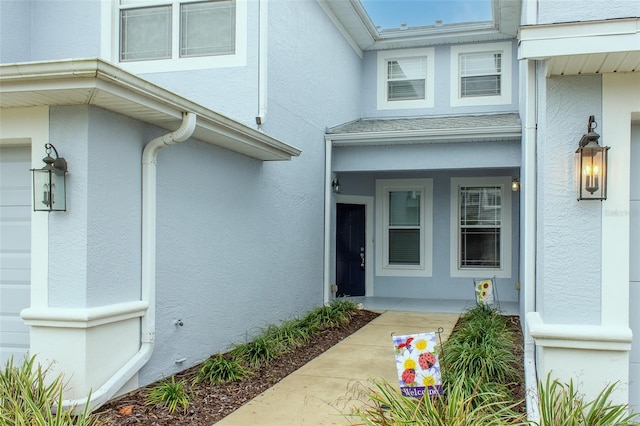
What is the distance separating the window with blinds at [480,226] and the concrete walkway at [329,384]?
3711 mm

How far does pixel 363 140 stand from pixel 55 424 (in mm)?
7837

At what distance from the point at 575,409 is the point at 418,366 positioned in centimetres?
126

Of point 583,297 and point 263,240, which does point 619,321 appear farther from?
point 263,240

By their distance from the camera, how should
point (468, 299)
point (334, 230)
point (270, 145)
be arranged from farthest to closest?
1. point (468, 299)
2. point (334, 230)
3. point (270, 145)

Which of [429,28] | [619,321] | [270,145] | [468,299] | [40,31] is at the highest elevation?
[429,28]

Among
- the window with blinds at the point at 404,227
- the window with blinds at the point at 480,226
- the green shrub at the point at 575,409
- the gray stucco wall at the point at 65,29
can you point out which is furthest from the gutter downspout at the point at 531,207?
the window with blinds at the point at 404,227

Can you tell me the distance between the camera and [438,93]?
1280 centimetres

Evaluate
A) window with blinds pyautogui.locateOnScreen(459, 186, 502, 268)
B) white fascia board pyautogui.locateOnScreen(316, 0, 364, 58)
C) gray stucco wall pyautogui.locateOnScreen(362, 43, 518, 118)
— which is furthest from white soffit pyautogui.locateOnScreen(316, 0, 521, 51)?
window with blinds pyautogui.locateOnScreen(459, 186, 502, 268)

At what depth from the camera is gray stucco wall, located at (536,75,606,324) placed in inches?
Result: 165

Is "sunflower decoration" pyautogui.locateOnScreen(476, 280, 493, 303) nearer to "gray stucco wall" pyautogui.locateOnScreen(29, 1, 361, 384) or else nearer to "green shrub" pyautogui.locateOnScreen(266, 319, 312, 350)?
"gray stucco wall" pyautogui.locateOnScreen(29, 1, 361, 384)

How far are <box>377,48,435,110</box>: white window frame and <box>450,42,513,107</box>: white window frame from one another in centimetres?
49

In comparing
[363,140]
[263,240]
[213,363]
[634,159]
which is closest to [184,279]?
[213,363]

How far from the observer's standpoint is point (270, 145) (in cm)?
739

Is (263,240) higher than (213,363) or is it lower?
higher
